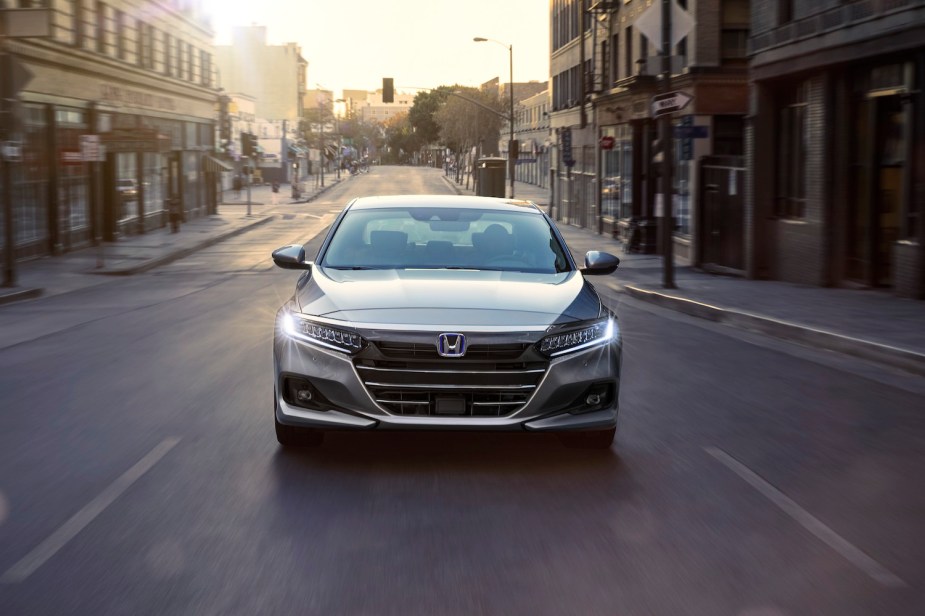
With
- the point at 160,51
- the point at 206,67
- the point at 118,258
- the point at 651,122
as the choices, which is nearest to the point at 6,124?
the point at 118,258

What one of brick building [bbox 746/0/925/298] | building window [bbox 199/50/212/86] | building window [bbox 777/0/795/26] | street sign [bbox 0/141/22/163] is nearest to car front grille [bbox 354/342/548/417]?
brick building [bbox 746/0/925/298]

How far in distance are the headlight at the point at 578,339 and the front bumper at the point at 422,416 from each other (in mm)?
46

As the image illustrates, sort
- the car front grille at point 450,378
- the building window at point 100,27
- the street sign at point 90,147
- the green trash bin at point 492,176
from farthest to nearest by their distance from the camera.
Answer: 1. the green trash bin at point 492,176
2. the building window at point 100,27
3. the street sign at point 90,147
4. the car front grille at point 450,378

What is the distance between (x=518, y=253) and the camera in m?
8.19

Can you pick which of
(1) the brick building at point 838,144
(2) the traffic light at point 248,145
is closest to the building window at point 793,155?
(1) the brick building at point 838,144

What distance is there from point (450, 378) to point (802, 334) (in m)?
8.05

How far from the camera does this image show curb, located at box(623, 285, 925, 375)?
1120 centimetres

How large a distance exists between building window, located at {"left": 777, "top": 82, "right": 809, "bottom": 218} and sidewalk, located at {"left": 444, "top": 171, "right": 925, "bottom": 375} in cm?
169

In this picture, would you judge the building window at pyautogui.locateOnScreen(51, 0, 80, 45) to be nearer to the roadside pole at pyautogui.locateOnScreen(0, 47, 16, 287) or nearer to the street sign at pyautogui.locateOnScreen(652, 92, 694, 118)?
the roadside pole at pyautogui.locateOnScreen(0, 47, 16, 287)

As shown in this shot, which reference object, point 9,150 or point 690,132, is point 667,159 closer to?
point 690,132

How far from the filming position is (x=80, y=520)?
18.6ft

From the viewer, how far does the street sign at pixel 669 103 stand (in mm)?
19406

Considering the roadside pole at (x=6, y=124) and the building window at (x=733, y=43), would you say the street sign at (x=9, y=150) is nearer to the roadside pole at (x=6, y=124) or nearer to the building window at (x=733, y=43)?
the roadside pole at (x=6, y=124)

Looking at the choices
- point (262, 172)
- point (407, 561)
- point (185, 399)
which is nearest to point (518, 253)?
point (185, 399)
